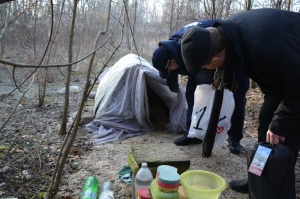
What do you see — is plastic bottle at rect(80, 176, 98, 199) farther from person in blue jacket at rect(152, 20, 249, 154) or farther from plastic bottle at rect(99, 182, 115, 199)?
person in blue jacket at rect(152, 20, 249, 154)

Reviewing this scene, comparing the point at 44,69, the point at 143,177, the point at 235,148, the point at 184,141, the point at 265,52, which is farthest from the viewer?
the point at 44,69

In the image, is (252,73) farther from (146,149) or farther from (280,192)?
(146,149)

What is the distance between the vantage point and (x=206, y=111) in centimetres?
300

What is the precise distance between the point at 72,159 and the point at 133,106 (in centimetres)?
124

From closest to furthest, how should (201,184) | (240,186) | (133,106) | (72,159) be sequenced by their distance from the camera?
(201,184) < (240,186) < (72,159) < (133,106)

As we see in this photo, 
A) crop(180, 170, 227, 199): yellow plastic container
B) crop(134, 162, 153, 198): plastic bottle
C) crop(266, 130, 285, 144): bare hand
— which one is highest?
crop(266, 130, 285, 144): bare hand

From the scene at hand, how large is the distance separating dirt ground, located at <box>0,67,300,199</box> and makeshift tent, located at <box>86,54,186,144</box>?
16cm

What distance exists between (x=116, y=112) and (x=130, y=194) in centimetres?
174

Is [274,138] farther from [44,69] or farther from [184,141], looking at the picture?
[44,69]

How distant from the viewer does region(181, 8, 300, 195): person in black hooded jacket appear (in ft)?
5.41

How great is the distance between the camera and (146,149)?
98.6 inches

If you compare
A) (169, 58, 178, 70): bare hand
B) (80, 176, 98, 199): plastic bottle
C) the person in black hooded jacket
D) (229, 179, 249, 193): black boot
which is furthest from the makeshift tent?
the person in black hooded jacket

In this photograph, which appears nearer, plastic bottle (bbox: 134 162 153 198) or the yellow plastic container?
the yellow plastic container

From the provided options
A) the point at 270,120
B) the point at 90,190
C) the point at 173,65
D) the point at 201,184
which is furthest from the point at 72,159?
the point at 270,120
